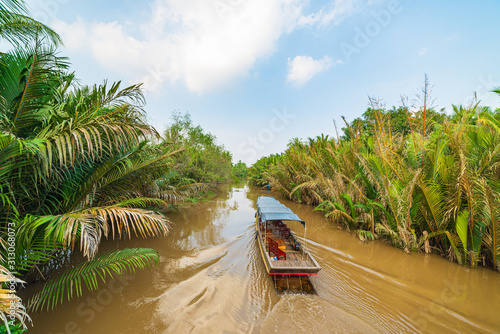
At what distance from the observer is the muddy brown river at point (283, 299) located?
4.00 metres

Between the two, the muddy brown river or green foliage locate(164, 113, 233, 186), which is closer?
the muddy brown river

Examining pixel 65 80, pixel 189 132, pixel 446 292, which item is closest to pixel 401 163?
pixel 446 292

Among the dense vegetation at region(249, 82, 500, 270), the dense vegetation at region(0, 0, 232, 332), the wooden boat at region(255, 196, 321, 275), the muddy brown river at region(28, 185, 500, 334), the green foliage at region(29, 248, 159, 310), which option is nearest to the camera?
the dense vegetation at region(0, 0, 232, 332)

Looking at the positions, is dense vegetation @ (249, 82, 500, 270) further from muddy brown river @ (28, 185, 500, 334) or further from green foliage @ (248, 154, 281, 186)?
green foliage @ (248, 154, 281, 186)

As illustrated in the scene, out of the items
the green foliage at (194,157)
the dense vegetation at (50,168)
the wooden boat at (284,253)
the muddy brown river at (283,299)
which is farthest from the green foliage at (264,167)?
the dense vegetation at (50,168)

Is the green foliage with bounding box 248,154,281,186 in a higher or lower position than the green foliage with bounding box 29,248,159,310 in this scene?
higher

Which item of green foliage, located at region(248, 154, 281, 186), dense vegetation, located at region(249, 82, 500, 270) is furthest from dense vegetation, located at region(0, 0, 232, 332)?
green foliage, located at region(248, 154, 281, 186)

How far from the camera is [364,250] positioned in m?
7.62

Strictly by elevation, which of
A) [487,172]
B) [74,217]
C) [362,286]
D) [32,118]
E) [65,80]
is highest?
[65,80]

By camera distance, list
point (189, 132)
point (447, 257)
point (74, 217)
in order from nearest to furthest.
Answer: point (74, 217) < point (447, 257) < point (189, 132)

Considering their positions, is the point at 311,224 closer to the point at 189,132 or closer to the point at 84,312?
the point at 84,312

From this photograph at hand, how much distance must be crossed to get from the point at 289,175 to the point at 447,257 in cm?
1287

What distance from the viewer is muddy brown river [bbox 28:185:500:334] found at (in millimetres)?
3996

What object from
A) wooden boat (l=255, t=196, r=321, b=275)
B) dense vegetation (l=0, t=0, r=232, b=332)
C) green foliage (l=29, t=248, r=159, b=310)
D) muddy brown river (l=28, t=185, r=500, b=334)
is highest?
dense vegetation (l=0, t=0, r=232, b=332)
